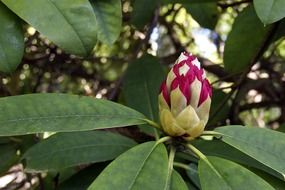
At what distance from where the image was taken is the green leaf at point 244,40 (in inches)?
57.0

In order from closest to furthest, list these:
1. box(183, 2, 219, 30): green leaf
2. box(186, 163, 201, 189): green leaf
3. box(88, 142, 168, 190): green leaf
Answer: box(88, 142, 168, 190): green leaf < box(186, 163, 201, 189): green leaf < box(183, 2, 219, 30): green leaf

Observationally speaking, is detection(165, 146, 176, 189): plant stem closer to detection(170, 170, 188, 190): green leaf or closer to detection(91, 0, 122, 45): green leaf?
detection(170, 170, 188, 190): green leaf

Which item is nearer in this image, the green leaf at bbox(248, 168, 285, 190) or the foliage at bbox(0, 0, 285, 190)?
the foliage at bbox(0, 0, 285, 190)

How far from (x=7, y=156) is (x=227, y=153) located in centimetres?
56

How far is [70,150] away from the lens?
1.18 metres

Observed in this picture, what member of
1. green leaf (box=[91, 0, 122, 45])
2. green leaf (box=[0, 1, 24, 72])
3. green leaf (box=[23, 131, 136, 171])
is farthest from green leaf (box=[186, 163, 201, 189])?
green leaf (box=[0, 1, 24, 72])

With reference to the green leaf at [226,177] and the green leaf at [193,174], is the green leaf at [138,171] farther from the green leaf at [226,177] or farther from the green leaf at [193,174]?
the green leaf at [193,174]

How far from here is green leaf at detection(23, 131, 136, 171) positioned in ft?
3.79

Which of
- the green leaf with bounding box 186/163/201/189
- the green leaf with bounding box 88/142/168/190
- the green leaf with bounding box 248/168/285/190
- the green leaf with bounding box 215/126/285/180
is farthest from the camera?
the green leaf with bounding box 186/163/201/189

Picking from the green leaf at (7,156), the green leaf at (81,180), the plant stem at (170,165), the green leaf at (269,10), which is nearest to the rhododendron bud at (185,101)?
the plant stem at (170,165)

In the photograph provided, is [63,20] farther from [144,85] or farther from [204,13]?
[204,13]

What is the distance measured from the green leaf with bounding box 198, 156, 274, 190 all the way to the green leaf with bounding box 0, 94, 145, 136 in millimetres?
151

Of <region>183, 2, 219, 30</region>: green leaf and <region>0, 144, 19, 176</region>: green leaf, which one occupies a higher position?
<region>183, 2, 219, 30</region>: green leaf

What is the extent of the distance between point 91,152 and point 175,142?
0.20 m
